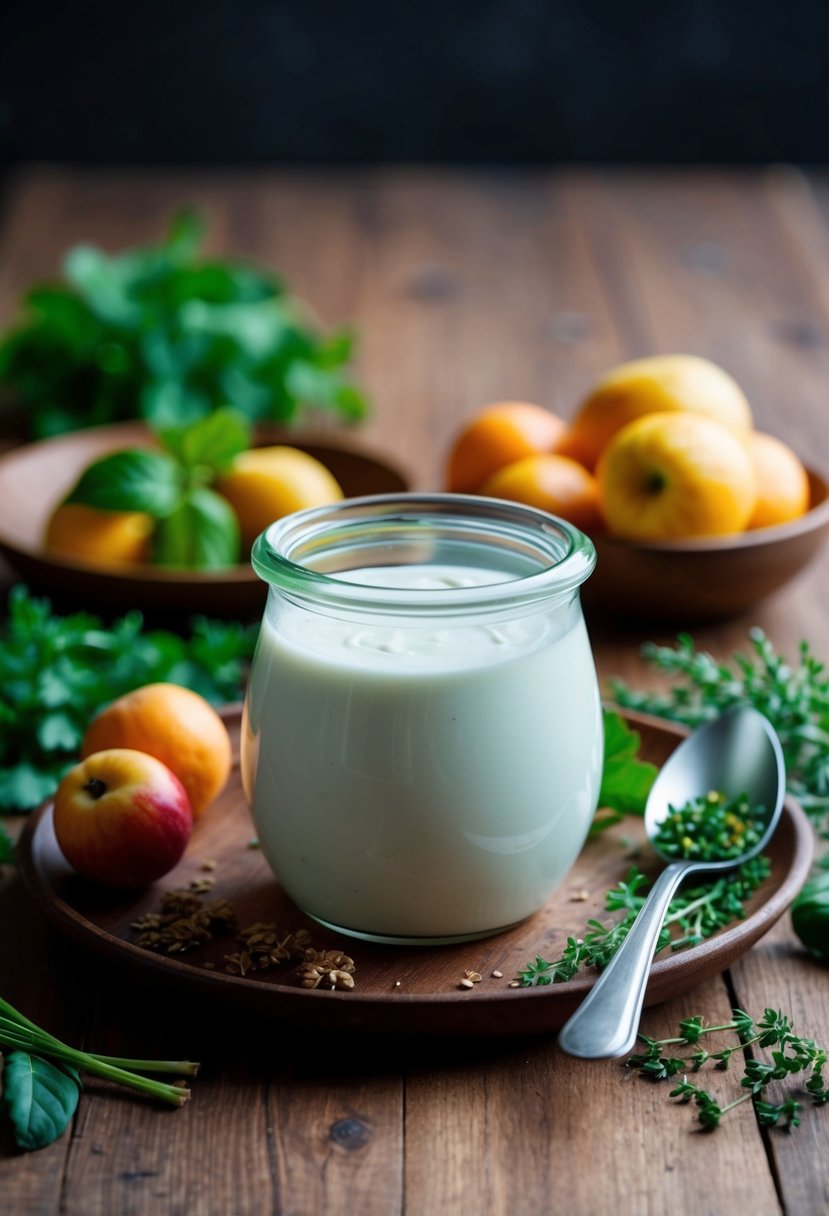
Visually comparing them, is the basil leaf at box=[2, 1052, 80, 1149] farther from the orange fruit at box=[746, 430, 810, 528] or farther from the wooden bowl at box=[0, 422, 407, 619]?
the orange fruit at box=[746, 430, 810, 528]

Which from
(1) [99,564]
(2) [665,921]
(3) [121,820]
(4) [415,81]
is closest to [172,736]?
(3) [121,820]

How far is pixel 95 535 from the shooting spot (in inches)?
55.9

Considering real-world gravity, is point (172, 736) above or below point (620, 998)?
below

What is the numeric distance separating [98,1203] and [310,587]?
0.34 metres

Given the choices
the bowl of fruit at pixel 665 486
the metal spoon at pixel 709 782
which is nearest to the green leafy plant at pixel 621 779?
the metal spoon at pixel 709 782

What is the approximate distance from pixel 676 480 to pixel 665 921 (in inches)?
22.9

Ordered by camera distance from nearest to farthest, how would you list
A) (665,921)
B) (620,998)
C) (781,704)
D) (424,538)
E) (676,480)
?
(620,998) → (665,921) → (424,538) → (781,704) → (676,480)

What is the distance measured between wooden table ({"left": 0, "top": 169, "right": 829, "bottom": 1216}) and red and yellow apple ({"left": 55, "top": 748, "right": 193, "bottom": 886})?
0.06m

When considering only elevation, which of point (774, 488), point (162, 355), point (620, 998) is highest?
point (620, 998)

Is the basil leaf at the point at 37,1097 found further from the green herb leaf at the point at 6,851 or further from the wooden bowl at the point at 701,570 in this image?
the wooden bowl at the point at 701,570

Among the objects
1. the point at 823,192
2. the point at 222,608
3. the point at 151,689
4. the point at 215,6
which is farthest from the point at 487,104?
the point at 151,689

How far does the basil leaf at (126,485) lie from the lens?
1.37 m

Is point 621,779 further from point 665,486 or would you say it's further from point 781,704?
point 665,486

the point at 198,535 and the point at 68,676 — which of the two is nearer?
the point at 68,676
